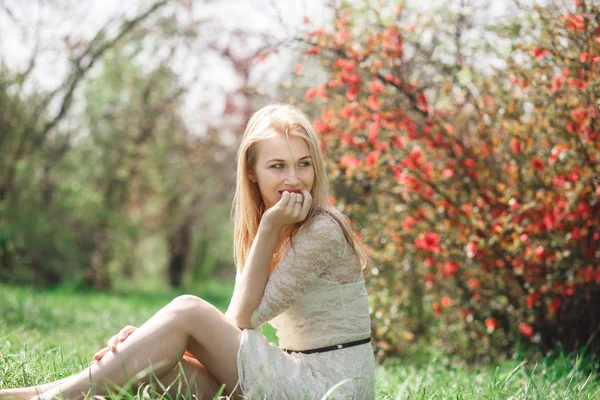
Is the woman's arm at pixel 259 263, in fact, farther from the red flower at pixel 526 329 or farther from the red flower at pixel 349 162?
the red flower at pixel 526 329

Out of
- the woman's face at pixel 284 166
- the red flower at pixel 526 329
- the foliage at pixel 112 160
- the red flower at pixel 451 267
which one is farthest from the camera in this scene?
the foliage at pixel 112 160

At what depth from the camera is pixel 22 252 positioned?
378 inches

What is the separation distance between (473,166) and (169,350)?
2542mm

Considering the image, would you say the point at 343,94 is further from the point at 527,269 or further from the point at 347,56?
the point at 527,269

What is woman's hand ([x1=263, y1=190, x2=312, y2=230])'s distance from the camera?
8.13ft

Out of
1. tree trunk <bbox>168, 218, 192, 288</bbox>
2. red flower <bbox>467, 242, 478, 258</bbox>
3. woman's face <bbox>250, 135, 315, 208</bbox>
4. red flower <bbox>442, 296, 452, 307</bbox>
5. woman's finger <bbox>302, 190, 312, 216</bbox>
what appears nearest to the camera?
woman's finger <bbox>302, 190, 312, 216</bbox>

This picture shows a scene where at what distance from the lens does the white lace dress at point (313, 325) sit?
7.67ft

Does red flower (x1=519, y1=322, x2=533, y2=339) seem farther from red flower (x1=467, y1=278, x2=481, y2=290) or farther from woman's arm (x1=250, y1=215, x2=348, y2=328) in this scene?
woman's arm (x1=250, y1=215, x2=348, y2=328)

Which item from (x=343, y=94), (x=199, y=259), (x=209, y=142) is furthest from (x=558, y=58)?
(x=199, y=259)

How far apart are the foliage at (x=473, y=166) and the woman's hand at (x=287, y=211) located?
1715mm

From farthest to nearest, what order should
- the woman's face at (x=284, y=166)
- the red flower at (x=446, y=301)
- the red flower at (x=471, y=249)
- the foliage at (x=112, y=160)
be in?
1. the foliage at (x=112, y=160)
2. the red flower at (x=446, y=301)
3. the red flower at (x=471, y=249)
4. the woman's face at (x=284, y=166)

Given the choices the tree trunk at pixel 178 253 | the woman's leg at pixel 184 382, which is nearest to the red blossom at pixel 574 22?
the woman's leg at pixel 184 382

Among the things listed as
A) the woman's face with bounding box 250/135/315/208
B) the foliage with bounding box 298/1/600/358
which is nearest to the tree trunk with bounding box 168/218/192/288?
the foliage with bounding box 298/1/600/358

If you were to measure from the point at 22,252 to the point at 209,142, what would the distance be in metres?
4.54
